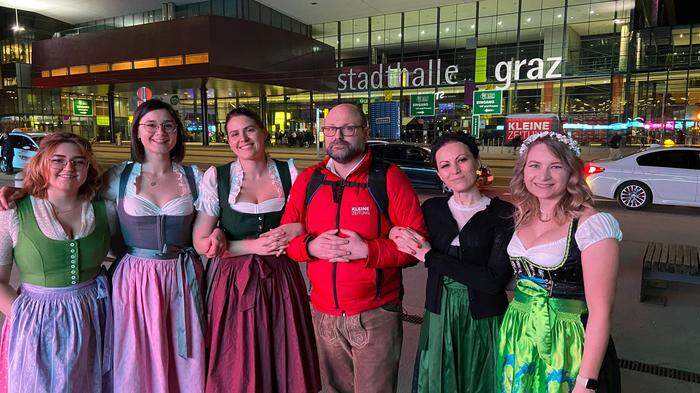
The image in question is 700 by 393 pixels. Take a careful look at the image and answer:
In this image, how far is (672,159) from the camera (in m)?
10.2

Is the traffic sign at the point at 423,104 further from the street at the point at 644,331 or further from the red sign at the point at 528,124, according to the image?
the street at the point at 644,331

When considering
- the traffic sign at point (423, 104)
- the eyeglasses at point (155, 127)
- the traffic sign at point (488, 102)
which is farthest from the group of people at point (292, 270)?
the traffic sign at point (423, 104)

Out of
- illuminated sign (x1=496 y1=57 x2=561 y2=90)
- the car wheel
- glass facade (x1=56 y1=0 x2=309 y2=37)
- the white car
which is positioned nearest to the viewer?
the white car

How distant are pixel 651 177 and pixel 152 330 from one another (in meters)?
11.0

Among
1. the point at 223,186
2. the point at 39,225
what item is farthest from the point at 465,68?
the point at 39,225

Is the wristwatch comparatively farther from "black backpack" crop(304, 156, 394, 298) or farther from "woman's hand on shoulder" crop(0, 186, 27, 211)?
"woman's hand on shoulder" crop(0, 186, 27, 211)

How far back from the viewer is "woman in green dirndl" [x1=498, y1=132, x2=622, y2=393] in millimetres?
1729

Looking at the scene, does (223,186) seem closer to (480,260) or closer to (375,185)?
(375,185)

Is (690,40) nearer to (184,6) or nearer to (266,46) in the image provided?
(266,46)

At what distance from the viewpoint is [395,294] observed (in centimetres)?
233

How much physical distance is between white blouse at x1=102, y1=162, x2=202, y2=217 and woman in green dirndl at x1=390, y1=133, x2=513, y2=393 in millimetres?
1159

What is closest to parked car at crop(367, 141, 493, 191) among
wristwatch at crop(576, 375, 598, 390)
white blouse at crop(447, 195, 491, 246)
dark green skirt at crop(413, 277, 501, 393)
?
white blouse at crop(447, 195, 491, 246)

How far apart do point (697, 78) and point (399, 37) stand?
19245mm

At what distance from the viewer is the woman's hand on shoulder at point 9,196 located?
86.4 inches
